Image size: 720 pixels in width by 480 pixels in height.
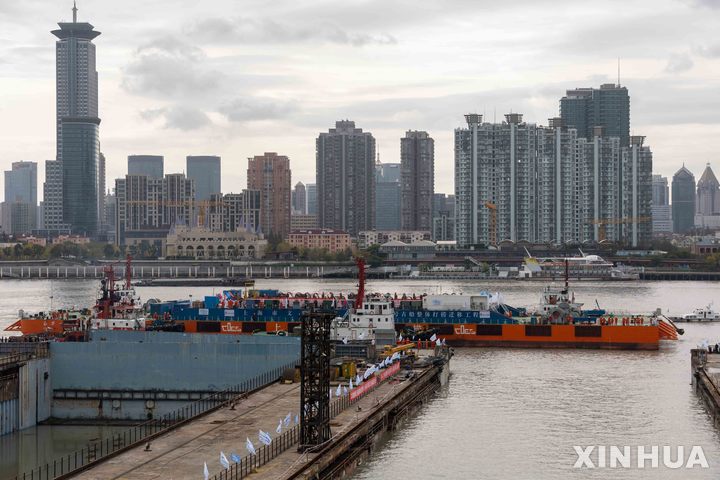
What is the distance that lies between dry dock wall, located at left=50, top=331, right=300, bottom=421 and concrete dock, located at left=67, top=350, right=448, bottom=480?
297 centimetres

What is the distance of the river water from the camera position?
34000 millimetres

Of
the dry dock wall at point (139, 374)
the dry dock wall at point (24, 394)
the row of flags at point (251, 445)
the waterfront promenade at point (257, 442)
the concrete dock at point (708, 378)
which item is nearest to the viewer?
the row of flags at point (251, 445)

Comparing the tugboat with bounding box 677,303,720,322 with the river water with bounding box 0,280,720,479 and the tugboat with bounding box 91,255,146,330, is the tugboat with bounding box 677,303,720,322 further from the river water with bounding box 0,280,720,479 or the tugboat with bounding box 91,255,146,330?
the tugboat with bounding box 91,255,146,330

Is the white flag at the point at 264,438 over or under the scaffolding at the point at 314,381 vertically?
under

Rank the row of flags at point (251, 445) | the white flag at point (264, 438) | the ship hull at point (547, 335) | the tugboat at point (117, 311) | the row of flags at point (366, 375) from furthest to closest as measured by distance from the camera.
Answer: the ship hull at point (547, 335) < the tugboat at point (117, 311) < the row of flags at point (366, 375) < the white flag at point (264, 438) < the row of flags at point (251, 445)

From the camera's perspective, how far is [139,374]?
43.0 metres

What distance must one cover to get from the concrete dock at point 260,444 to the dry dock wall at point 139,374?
2.97 metres

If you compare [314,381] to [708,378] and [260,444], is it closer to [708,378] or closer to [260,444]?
[260,444]

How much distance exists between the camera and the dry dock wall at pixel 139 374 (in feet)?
139

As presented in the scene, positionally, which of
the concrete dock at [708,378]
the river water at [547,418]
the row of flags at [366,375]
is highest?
the row of flags at [366,375]

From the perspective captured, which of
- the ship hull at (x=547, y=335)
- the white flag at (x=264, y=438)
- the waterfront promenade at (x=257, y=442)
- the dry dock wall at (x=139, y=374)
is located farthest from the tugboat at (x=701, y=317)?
the white flag at (x=264, y=438)

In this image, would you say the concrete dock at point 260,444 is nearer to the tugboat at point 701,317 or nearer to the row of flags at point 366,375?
the row of flags at point 366,375

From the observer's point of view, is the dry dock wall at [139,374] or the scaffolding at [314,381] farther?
the dry dock wall at [139,374]

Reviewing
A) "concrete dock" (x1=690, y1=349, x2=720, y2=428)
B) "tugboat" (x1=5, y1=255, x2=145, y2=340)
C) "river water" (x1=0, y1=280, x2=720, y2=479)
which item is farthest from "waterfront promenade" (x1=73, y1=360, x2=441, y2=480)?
"tugboat" (x1=5, y1=255, x2=145, y2=340)
